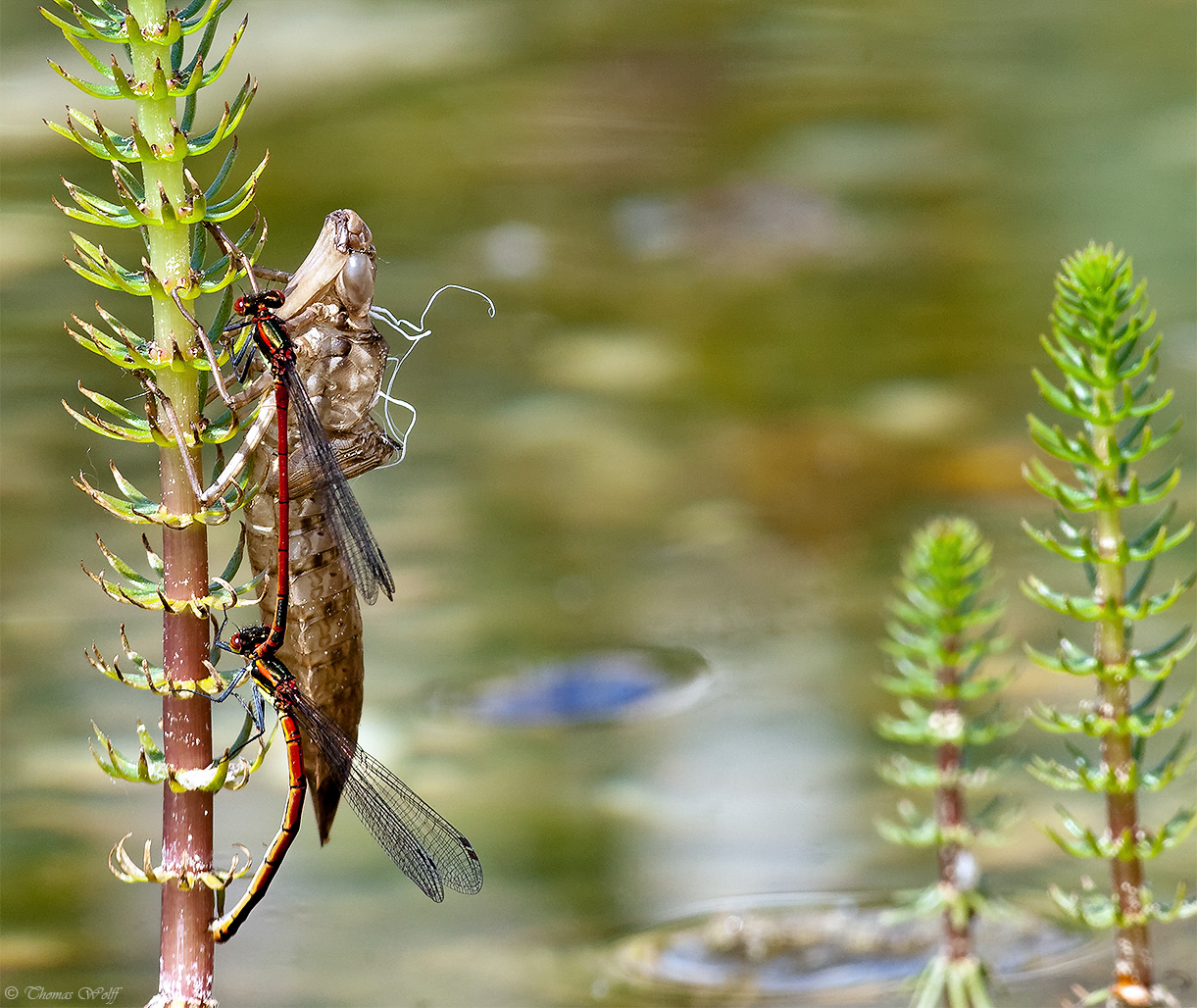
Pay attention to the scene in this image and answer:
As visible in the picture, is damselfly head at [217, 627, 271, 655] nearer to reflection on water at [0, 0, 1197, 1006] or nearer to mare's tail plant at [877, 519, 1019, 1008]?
mare's tail plant at [877, 519, 1019, 1008]

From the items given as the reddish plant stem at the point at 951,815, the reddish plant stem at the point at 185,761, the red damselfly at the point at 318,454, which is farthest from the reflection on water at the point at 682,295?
the reddish plant stem at the point at 185,761

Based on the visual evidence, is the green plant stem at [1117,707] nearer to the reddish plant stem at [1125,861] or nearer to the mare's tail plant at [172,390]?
the reddish plant stem at [1125,861]

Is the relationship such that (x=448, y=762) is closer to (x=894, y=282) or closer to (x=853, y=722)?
(x=853, y=722)

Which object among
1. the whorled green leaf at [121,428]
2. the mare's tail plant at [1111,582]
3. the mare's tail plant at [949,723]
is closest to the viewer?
the whorled green leaf at [121,428]

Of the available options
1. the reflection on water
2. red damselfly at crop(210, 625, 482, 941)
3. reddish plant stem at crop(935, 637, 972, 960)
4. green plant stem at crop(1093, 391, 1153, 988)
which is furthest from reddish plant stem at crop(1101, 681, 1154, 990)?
the reflection on water

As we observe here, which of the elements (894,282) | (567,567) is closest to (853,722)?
(567,567)

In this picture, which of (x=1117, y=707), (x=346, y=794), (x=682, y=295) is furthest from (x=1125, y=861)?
(x=682, y=295)
